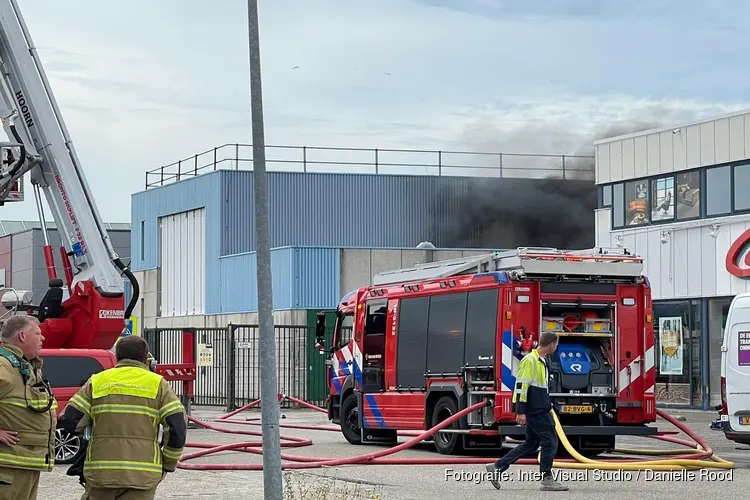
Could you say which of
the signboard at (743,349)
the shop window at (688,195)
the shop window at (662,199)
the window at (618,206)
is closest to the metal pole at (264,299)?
the signboard at (743,349)

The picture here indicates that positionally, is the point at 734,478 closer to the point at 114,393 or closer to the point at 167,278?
the point at 114,393

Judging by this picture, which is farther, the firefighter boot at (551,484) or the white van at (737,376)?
the white van at (737,376)

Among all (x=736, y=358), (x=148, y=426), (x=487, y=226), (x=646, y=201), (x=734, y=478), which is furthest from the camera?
(x=487, y=226)

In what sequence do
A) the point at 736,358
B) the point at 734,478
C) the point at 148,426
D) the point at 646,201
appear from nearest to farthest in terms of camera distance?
the point at 148,426 < the point at 734,478 < the point at 736,358 < the point at 646,201

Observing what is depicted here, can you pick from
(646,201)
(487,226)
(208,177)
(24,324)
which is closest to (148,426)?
(24,324)

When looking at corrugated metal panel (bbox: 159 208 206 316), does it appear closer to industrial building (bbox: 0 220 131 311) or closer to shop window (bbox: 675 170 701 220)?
industrial building (bbox: 0 220 131 311)

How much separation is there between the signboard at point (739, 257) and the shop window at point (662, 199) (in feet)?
9.00

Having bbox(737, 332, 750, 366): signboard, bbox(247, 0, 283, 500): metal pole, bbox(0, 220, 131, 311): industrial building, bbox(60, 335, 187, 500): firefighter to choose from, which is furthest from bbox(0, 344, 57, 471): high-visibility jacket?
bbox(0, 220, 131, 311): industrial building

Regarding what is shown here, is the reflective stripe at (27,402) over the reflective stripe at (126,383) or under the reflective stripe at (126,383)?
under

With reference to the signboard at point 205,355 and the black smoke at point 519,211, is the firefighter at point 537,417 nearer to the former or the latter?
the signboard at point 205,355

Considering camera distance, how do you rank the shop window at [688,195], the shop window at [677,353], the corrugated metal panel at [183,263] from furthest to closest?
the corrugated metal panel at [183,263]
the shop window at [688,195]
the shop window at [677,353]

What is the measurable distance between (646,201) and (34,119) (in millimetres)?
17599

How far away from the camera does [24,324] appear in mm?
8531

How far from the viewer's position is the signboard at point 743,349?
18706mm
